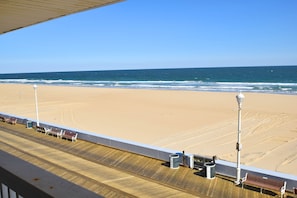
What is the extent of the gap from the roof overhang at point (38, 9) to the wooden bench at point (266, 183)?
5.33 meters

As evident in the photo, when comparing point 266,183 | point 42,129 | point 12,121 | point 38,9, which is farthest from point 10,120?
point 38,9

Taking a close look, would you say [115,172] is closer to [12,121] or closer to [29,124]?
[29,124]

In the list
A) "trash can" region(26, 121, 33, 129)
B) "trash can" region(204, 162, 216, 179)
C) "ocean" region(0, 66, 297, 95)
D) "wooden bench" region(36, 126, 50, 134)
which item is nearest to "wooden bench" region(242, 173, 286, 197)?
"trash can" region(204, 162, 216, 179)

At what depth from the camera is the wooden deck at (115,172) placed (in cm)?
644

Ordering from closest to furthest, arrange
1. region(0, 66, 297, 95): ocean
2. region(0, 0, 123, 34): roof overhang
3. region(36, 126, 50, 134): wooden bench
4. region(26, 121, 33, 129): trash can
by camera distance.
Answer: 1. region(0, 0, 123, 34): roof overhang
2. region(36, 126, 50, 134): wooden bench
3. region(26, 121, 33, 129): trash can
4. region(0, 66, 297, 95): ocean

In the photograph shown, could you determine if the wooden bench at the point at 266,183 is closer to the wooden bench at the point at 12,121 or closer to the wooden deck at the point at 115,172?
the wooden deck at the point at 115,172

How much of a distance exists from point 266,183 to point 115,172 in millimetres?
3845

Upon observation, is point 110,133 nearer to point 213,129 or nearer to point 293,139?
point 213,129

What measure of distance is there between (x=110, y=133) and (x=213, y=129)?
5.73m

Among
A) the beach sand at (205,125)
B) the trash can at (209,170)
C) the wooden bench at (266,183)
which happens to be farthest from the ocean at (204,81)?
the wooden bench at (266,183)

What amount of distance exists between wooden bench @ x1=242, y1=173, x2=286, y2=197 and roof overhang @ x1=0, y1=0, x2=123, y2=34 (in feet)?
17.5

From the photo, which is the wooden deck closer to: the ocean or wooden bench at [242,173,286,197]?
wooden bench at [242,173,286,197]

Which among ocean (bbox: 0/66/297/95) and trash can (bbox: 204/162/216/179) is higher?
trash can (bbox: 204/162/216/179)

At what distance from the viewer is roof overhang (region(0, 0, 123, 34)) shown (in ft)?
9.55
